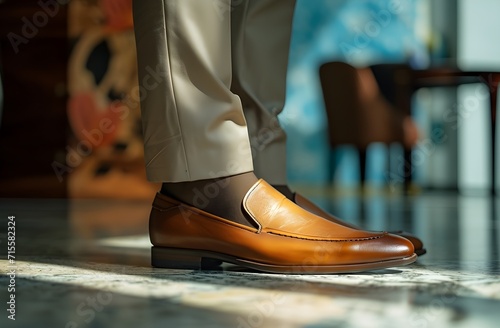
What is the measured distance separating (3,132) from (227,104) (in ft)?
8.36

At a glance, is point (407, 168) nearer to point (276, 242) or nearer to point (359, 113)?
point (359, 113)

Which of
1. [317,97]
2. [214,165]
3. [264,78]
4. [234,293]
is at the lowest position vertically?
[234,293]

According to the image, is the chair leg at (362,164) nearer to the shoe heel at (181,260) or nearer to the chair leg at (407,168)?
the chair leg at (407,168)

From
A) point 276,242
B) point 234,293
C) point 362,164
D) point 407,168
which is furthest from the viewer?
point 407,168

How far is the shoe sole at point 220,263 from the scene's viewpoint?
2.56 feet

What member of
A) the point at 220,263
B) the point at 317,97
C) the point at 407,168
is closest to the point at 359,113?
the point at 407,168

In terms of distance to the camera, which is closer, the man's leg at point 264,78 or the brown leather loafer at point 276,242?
the brown leather loafer at point 276,242

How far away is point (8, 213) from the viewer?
2078mm

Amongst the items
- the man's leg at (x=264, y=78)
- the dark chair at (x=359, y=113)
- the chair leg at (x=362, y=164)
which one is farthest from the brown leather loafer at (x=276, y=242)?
the chair leg at (x=362, y=164)

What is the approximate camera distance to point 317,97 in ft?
17.3

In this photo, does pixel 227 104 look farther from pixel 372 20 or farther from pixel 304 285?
pixel 372 20

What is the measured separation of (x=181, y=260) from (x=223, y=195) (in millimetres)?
95

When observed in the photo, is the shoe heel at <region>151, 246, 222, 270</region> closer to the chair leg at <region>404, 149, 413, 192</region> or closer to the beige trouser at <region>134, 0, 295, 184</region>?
the beige trouser at <region>134, 0, 295, 184</region>

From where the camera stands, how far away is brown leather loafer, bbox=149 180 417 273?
0.78 m
